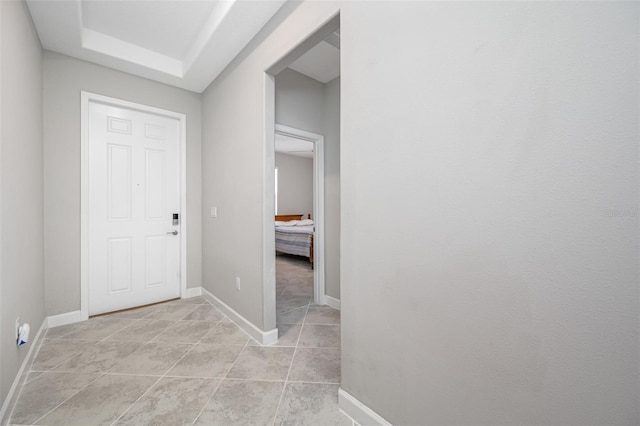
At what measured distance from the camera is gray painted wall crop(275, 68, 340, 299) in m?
2.81

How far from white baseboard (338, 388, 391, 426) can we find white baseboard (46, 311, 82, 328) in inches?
107

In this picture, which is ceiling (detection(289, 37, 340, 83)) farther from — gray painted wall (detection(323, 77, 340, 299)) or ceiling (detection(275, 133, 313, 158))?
ceiling (detection(275, 133, 313, 158))

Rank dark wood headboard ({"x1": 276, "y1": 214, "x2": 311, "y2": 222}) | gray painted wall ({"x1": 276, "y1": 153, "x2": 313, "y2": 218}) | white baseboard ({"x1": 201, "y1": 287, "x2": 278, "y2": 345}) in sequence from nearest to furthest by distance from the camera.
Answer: white baseboard ({"x1": 201, "y1": 287, "x2": 278, "y2": 345}), dark wood headboard ({"x1": 276, "y1": 214, "x2": 311, "y2": 222}), gray painted wall ({"x1": 276, "y1": 153, "x2": 313, "y2": 218})

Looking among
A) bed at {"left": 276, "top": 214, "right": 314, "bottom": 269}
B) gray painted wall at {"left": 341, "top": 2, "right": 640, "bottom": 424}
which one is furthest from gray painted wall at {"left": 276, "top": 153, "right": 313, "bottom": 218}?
gray painted wall at {"left": 341, "top": 2, "right": 640, "bottom": 424}

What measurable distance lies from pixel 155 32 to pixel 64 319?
287 cm

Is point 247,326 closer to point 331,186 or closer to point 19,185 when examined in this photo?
point 331,186

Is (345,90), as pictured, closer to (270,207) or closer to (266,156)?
(266,156)

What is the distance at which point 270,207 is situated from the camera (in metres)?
2.12

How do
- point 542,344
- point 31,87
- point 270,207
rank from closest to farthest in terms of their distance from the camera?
point 542,344, point 31,87, point 270,207

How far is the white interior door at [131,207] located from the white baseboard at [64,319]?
120 mm

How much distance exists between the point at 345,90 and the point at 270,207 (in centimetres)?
110

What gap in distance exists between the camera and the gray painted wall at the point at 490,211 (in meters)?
0.69

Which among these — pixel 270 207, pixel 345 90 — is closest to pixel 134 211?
pixel 270 207

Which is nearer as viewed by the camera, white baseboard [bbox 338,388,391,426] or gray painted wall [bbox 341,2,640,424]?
gray painted wall [bbox 341,2,640,424]
